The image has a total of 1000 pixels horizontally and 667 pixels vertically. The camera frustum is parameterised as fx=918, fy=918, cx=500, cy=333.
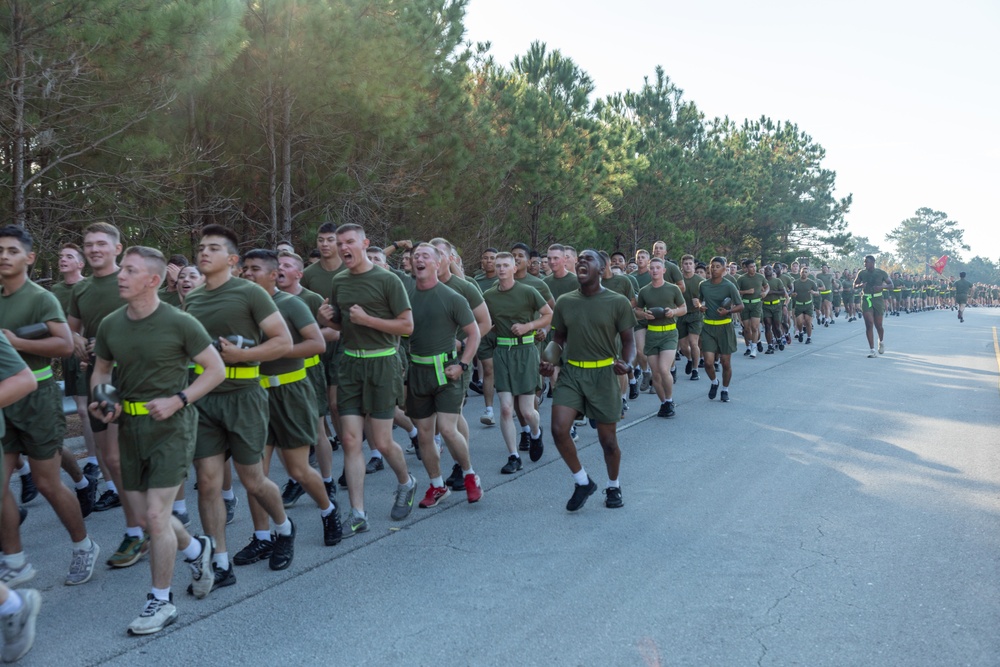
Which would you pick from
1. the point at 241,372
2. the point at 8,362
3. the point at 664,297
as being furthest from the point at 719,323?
the point at 8,362

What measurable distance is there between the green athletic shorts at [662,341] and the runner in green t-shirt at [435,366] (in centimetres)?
473

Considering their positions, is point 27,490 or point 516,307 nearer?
point 27,490

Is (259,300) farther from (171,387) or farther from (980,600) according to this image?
(980,600)

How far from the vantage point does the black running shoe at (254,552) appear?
547 cm

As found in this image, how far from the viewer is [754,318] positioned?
17891mm

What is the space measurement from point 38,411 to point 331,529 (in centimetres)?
185

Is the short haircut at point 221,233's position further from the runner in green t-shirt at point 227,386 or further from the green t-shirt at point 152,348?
the green t-shirt at point 152,348

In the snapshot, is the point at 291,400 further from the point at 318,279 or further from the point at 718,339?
the point at 718,339

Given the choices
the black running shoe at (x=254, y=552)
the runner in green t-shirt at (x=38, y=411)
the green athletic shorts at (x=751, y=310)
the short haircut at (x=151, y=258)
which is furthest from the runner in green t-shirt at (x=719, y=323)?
the short haircut at (x=151, y=258)

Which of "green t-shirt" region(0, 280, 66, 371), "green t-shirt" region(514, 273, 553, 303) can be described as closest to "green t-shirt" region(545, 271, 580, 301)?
"green t-shirt" region(514, 273, 553, 303)

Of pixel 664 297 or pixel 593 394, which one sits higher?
pixel 664 297

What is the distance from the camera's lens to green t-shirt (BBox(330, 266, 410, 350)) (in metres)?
6.17

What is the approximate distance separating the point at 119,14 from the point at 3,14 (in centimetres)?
105

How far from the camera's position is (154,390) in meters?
4.52
